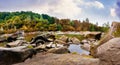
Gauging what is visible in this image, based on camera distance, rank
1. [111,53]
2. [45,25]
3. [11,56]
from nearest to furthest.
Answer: [111,53] → [11,56] → [45,25]

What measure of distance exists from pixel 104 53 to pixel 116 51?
24.4 inches

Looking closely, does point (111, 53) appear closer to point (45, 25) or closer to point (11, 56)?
point (11, 56)

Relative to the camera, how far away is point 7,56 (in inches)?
888

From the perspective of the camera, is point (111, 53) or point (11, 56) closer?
point (111, 53)

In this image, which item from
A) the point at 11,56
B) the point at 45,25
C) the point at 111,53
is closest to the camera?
the point at 111,53

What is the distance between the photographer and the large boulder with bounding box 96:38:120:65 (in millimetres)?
14008

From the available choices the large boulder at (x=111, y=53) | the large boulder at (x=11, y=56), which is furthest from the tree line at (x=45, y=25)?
the large boulder at (x=111, y=53)

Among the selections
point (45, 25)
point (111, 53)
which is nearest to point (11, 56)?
point (111, 53)

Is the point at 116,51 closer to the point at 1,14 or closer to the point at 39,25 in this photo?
the point at 39,25

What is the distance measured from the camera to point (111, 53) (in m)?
14.2

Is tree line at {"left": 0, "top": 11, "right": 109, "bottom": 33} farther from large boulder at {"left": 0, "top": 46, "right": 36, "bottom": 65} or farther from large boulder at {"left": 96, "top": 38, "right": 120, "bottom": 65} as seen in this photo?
large boulder at {"left": 96, "top": 38, "right": 120, "bottom": 65}

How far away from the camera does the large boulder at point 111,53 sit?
46.0 feet

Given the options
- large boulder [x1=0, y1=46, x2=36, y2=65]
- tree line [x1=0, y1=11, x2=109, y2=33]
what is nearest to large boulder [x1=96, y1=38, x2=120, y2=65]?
large boulder [x1=0, y1=46, x2=36, y2=65]

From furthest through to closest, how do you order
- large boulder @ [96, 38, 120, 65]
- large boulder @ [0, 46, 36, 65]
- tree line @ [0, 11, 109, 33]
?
tree line @ [0, 11, 109, 33], large boulder @ [0, 46, 36, 65], large boulder @ [96, 38, 120, 65]
